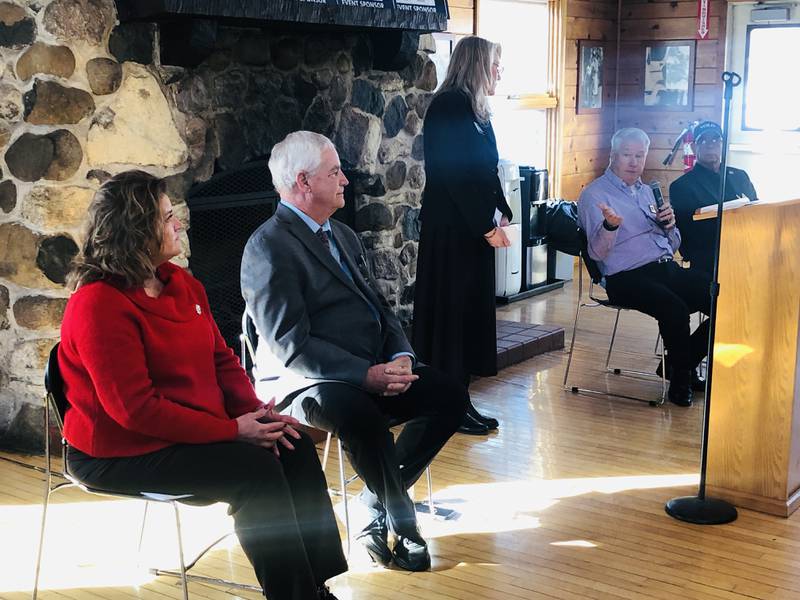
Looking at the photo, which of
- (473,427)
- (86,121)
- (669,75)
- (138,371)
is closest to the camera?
(138,371)

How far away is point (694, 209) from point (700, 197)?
0.06 meters

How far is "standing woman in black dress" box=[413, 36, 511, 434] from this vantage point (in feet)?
13.0

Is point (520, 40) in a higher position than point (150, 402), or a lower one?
higher

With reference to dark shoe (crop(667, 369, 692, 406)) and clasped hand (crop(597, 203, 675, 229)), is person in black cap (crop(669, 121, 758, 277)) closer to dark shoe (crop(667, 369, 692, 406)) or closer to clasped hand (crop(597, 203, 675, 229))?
clasped hand (crop(597, 203, 675, 229))

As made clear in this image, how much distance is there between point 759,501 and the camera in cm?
343

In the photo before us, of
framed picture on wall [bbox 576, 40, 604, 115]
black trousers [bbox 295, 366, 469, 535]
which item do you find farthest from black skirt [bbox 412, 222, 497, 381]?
framed picture on wall [bbox 576, 40, 604, 115]

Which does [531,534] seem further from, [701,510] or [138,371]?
[138,371]

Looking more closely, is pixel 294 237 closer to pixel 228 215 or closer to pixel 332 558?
pixel 332 558

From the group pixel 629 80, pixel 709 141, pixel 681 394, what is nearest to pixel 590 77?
pixel 629 80

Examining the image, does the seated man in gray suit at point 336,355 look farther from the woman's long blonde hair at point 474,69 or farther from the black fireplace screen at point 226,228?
the black fireplace screen at point 226,228

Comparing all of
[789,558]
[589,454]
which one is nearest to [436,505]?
[589,454]

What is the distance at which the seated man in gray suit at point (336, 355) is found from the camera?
293 centimetres

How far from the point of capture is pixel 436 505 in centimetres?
346

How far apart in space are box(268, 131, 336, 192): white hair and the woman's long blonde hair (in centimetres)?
105
